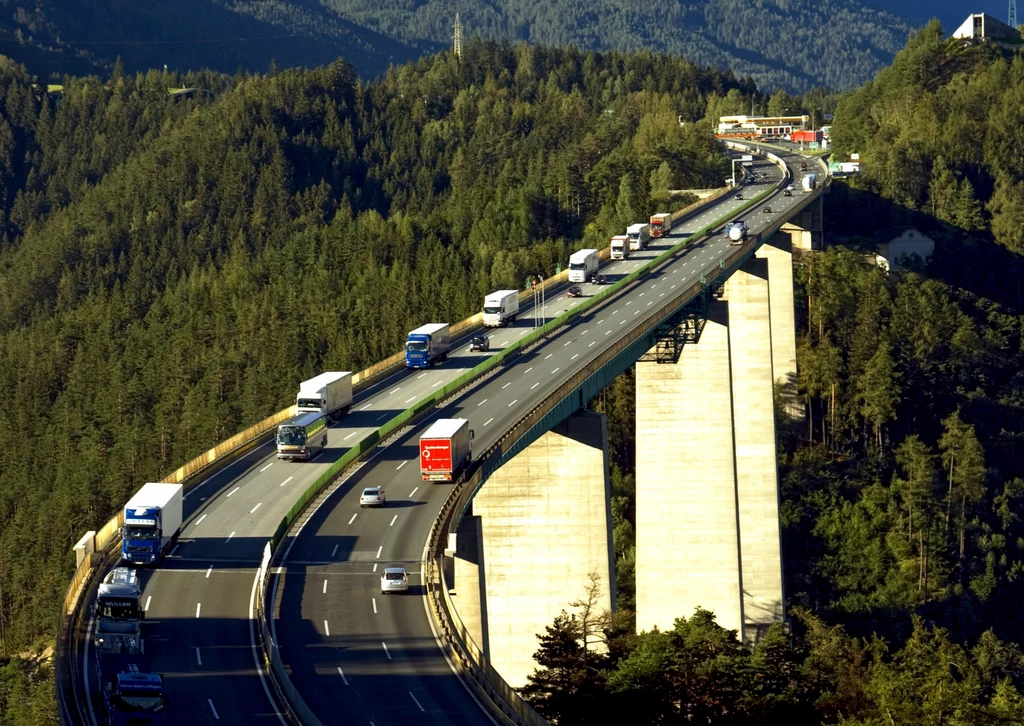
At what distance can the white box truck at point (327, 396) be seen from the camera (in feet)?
260

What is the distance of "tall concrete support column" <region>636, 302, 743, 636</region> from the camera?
94812mm

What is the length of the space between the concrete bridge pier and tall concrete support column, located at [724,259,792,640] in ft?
0.33

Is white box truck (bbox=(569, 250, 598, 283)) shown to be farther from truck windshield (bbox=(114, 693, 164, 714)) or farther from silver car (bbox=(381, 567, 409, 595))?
truck windshield (bbox=(114, 693, 164, 714))

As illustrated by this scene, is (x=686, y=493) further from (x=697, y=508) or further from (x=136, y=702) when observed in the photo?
(x=136, y=702)

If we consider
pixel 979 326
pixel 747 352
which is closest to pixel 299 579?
pixel 747 352

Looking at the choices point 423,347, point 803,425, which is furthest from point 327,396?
point 803,425

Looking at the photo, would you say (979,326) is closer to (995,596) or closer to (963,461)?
(963,461)

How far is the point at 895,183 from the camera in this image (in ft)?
577

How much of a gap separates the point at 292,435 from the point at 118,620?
24.8 m

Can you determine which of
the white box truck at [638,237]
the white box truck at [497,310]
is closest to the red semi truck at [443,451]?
the white box truck at [497,310]

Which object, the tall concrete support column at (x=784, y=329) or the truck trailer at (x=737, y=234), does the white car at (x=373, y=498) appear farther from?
the tall concrete support column at (x=784, y=329)

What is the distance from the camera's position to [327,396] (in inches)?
3155

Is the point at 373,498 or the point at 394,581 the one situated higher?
the point at 373,498

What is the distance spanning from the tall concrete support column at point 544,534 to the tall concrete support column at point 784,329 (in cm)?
6540
